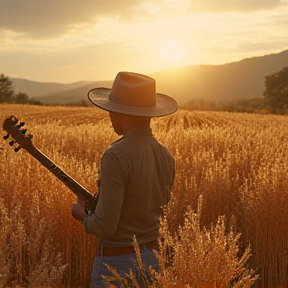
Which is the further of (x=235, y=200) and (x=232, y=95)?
(x=232, y=95)

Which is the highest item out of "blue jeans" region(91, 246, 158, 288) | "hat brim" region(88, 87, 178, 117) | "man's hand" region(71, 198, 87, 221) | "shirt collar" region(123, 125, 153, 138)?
"hat brim" region(88, 87, 178, 117)

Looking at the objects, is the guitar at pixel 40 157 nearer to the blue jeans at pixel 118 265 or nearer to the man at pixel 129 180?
the man at pixel 129 180

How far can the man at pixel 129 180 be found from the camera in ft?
8.25

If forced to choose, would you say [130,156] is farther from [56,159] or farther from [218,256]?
[56,159]

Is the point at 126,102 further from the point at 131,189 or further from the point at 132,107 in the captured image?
the point at 131,189

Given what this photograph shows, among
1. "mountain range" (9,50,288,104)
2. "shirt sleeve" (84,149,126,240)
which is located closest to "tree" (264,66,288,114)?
"shirt sleeve" (84,149,126,240)

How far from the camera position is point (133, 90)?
2.77 meters

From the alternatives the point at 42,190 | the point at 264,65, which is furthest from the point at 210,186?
the point at 264,65

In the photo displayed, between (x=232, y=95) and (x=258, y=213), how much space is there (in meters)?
175

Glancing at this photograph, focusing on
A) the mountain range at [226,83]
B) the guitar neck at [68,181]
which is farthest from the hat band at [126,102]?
the mountain range at [226,83]

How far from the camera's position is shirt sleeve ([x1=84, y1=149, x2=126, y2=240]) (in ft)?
8.13

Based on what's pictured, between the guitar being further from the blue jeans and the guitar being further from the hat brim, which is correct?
the hat brim

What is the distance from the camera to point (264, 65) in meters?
197

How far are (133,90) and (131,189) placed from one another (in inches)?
22.4
